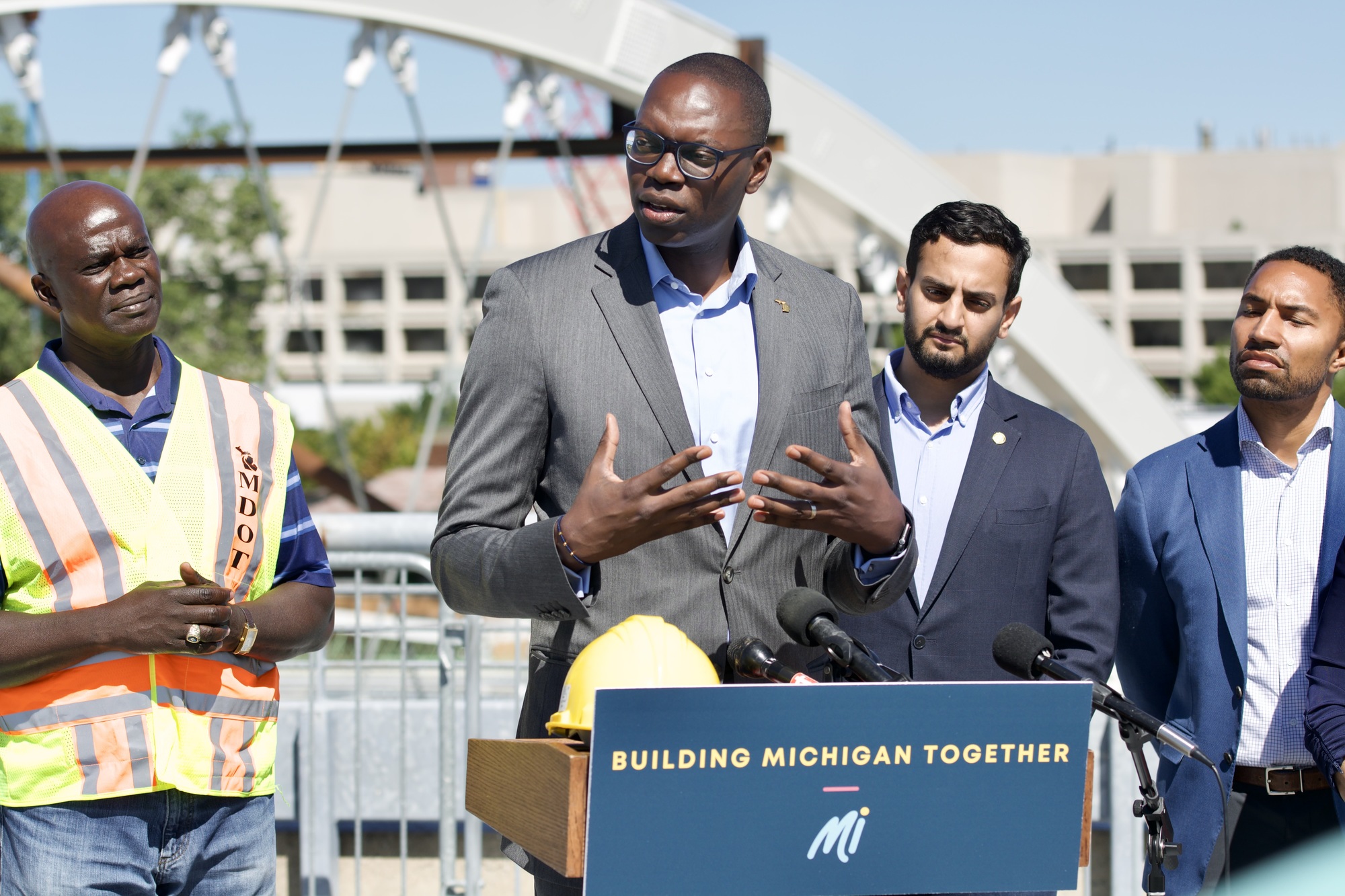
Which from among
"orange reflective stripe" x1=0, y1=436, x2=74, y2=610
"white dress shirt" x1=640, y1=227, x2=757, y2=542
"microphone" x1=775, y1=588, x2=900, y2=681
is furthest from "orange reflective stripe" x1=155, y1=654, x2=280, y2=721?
"microphone" x1=775, y1=588, x2=900, y2=681

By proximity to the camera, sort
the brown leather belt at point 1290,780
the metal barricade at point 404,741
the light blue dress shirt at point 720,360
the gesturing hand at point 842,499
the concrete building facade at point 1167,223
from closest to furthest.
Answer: the gesturing hand at point 842,499 → the light blue dress shirt at point 720,360 → the brown leather belt at point 1290,780 → the metal barricade at point 404,741 → the concrete building facade at point 1167,223

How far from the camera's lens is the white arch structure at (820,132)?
12.8m

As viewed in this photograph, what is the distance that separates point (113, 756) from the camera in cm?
269

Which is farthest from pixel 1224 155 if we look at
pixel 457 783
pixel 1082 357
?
pixel 457 783

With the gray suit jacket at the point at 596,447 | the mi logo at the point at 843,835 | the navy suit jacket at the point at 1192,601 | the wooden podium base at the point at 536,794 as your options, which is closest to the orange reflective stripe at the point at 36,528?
the gray suit jacket at the point at 596,447

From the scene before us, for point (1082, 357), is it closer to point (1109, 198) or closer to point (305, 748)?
point (305, 748)

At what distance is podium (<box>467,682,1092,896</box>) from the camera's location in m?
1.84

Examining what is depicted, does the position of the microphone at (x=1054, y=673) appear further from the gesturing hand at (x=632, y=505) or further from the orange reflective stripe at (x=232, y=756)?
the orange reflective stripe at (x=232, y=756)

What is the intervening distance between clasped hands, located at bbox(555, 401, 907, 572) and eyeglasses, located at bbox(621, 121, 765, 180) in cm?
52

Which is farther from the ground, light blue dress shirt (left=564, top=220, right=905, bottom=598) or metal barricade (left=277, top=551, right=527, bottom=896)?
light blue dress shirt (left=564, top=220, right=905, bottom=598)

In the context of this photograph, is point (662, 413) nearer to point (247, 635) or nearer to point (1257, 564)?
point (247, 635)

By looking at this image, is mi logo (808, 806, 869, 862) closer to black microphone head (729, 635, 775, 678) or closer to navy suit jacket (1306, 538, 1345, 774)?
black microphone head (729, 635, 775, 678)

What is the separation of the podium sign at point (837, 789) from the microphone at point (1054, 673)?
0.85 feet

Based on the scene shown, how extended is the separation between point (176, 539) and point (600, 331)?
3.46ft
